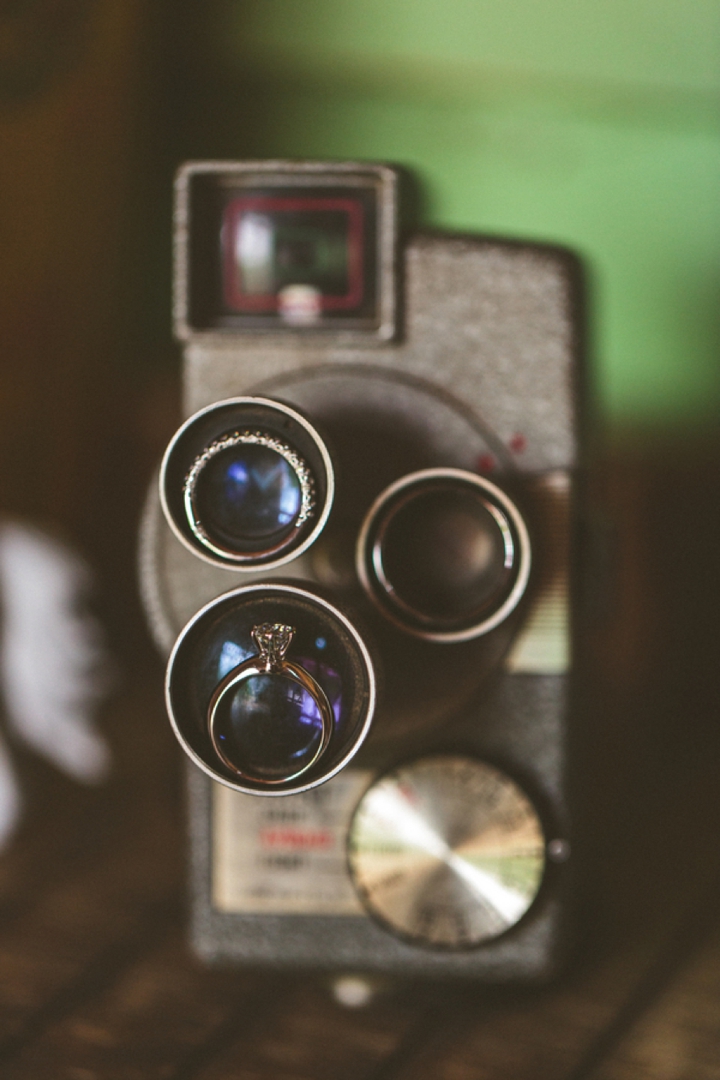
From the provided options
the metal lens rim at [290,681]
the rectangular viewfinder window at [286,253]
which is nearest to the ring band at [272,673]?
the metal lens rim at [290,681]

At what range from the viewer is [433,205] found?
983 millimetres

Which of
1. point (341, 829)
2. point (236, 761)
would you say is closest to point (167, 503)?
point (236, 761)

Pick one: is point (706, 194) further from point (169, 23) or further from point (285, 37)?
point (169, 23)

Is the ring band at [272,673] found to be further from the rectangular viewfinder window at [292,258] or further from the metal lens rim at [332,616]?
the rectangular viewfinder window at [292,258]

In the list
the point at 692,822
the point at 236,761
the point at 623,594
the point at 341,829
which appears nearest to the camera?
the point at 236,761

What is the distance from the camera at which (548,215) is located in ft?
3.38

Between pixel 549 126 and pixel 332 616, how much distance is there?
781 mm

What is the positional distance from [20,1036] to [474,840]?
0.93ft

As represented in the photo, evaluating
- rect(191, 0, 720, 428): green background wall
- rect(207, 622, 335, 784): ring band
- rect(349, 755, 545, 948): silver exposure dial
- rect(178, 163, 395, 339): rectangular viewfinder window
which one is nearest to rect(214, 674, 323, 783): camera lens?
rect(207, 622, 335, 784): ring band

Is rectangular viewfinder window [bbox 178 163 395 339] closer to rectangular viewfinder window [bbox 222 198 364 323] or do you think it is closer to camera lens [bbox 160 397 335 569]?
rectangular viewfinder window [bbox 222 198 364 323]

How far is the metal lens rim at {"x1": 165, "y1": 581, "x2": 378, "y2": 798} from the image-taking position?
1.45ft

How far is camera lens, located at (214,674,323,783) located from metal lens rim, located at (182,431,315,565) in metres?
0.07

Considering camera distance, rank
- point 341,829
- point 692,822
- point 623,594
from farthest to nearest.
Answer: point 623,594 → point 692,822 → point 341,829

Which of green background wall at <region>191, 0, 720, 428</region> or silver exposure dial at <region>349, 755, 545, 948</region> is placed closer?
silver exposure dial at <region>349, 755, 545, 948</region>
